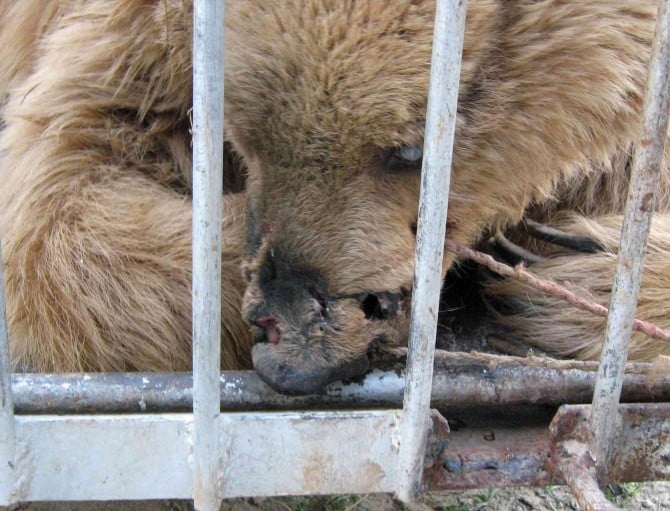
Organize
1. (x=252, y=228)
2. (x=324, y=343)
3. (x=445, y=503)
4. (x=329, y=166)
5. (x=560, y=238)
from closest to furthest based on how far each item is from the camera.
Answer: (x=324, y=343) → (x=329, y=166) → (x=252, y=228) → (x=445, y=503) → (x=560, y=238)

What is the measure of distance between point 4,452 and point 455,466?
2.71 ft

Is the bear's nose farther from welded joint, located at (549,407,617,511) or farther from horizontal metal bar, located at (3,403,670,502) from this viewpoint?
welded joint, located at (549,407,617,511)

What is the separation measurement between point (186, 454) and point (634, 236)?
0.89 m

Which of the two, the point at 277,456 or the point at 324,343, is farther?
the point at 324,343

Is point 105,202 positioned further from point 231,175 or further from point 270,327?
point 270,327

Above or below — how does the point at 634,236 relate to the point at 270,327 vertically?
above

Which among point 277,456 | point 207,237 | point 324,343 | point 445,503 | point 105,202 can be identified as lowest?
point 445,503

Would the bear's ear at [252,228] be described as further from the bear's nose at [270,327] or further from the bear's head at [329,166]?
the bear's nose at [270,327]

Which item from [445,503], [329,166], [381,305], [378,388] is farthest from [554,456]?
[329,166]

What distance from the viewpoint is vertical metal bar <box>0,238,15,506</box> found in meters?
1.43

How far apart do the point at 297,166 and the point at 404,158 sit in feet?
0.75

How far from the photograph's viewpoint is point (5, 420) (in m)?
1.48

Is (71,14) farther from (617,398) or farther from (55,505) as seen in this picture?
(617,398)

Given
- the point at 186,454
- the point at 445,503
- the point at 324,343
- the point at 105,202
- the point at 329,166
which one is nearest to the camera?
the point at 186,454
